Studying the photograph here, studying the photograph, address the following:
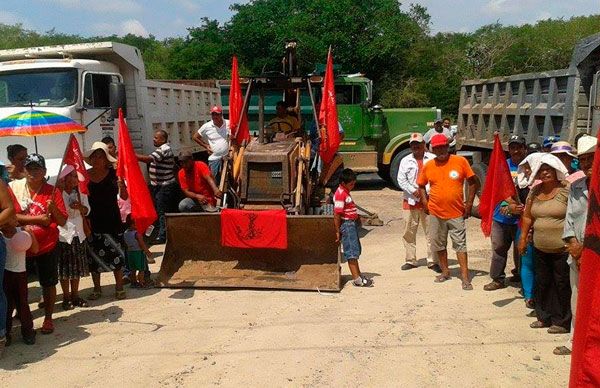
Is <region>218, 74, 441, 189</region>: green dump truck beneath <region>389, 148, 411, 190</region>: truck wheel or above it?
above

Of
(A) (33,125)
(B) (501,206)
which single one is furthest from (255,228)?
(B) (501,206)

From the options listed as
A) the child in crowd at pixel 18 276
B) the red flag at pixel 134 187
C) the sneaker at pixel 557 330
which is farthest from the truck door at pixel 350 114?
the child in crowd at pixel 18 276

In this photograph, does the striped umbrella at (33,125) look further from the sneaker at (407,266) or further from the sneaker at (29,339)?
the sneaker at (407,266)

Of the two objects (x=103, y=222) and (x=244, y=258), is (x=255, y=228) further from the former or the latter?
(x=103, y=222)

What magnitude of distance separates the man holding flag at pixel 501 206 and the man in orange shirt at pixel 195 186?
377 centimetres

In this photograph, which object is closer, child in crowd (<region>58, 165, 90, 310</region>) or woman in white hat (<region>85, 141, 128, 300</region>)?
child in crowd (<region>58, 165, 90, 310</region>)

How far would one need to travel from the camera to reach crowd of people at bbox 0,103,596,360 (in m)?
5.12

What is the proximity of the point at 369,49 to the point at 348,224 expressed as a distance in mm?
20704

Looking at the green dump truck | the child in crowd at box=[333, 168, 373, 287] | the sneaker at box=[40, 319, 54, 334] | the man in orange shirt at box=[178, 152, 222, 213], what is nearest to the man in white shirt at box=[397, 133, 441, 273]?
the child in crowd at box=[333, 168, 373, 287]

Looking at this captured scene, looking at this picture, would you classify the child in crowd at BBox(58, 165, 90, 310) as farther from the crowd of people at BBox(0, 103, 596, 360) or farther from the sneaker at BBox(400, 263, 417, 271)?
the sneaker at BBox(400, 263, 417, 271)

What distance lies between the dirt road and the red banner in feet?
2.02

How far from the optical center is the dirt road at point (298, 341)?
446 cm

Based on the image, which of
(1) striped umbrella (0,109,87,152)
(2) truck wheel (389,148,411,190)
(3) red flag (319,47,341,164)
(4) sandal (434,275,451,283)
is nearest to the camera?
(1) striped umbrella (0,109,87,152)

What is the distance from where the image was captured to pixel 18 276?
5.20 metres
